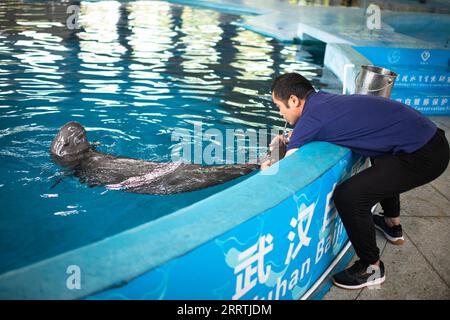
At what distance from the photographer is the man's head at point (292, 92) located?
3.01 m

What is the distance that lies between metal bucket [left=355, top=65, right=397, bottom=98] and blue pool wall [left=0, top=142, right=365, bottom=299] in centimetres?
198

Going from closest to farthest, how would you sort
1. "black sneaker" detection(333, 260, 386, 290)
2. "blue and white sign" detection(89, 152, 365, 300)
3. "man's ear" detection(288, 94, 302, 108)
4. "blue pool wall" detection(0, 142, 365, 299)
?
"blue pool wall" detection(0, 142, 365, 299) < "blue and white sign" detection(89, 152, 365, 300) < "black sneaker" detection(333, 260, 386, 290) < "man's ear" detection(288, 94, 302, 108)

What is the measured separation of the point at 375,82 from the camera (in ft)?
15.5

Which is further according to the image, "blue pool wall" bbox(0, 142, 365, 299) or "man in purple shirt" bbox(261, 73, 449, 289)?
"man in purple shirt" bbox(261, 73, 449, 289)

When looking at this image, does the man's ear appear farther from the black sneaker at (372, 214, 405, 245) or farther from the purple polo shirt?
the black sneaker at (372, 214, 405, 245)

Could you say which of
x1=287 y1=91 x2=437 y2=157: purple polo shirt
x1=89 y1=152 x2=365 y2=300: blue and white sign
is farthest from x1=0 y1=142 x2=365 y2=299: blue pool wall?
x1=287 y1=91 x2=437 y2=157: purple polo shirt

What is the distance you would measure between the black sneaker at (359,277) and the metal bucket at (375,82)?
7.95ft

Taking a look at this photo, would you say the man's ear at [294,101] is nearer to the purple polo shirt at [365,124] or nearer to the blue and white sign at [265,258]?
the purple polo shirt at [365,124]

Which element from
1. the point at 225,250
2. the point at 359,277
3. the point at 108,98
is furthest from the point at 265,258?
the point at 108,98

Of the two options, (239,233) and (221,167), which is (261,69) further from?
(239,233)

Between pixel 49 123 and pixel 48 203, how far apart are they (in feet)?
8.29

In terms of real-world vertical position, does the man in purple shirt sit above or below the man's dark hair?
below

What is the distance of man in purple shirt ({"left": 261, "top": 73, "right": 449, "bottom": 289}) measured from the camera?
2807mm

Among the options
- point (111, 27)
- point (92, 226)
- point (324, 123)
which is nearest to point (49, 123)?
point (92, 226)
